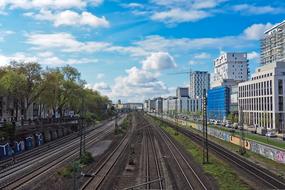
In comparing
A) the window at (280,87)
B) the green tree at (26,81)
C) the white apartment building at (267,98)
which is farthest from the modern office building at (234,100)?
the green tree at (26,81)

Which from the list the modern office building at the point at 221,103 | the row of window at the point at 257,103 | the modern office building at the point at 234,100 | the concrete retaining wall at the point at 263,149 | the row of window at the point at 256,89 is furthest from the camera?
the modern office building at the point at 221,103

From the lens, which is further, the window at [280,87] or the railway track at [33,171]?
the window at [280,87]

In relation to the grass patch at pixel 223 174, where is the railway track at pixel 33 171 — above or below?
below

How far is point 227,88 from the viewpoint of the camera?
7062 inches

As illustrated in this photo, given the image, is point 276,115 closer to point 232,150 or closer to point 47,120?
point 232,150

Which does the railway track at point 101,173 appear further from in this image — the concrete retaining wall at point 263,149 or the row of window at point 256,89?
the row of window at point 256,89

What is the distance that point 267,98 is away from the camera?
Result: 12281 cm

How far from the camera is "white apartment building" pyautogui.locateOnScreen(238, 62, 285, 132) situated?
117 meters

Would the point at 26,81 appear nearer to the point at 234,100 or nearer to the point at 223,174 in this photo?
the point at 223,174

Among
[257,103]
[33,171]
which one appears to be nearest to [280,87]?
[257,103]

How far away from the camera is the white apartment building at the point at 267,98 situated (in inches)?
4599

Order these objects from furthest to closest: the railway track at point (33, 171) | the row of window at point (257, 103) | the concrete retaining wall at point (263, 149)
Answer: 1. the row of window at point (257, 103)
2. the concrete retaining wall at point (263, 149)
3. the railway track at point (33, 171)

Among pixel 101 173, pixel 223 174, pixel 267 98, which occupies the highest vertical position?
pixel 267 98

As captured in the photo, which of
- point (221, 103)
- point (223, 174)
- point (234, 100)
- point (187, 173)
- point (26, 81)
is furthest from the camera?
point (221, 103)
